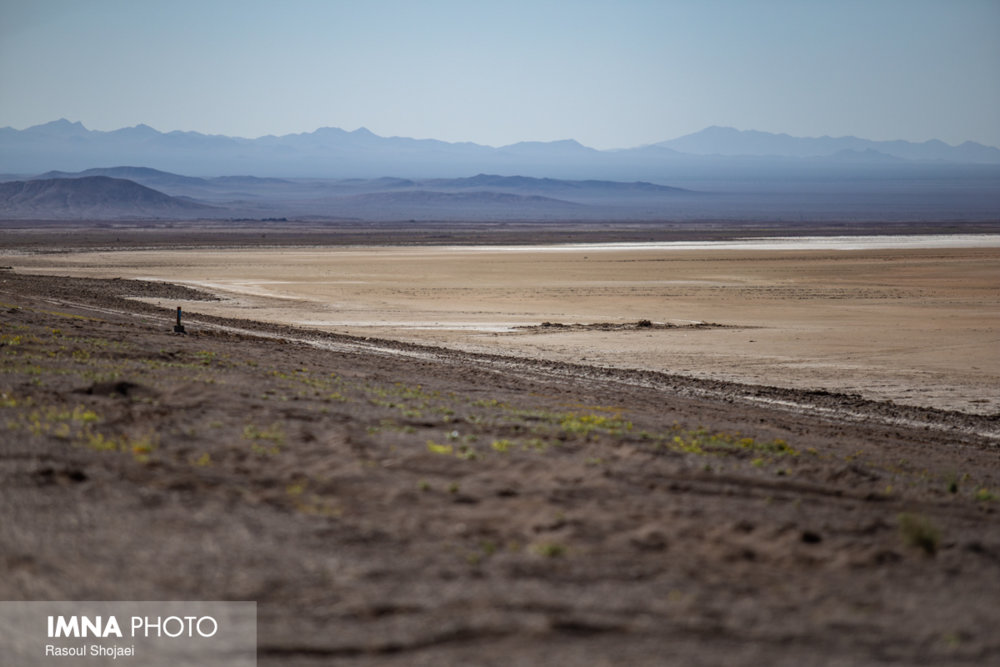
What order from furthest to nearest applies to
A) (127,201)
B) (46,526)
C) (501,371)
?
(127,201) < (501,371) < (46,526)

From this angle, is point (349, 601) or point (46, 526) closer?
point (349, 601)

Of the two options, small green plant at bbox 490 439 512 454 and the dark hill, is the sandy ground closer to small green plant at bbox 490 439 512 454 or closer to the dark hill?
small green plant at bbox 490 439 512 454

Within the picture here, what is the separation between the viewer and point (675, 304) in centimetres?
3703

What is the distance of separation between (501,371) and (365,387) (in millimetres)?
5477

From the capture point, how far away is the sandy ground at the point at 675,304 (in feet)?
74.0

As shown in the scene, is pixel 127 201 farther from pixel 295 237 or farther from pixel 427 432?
pixel 427 432

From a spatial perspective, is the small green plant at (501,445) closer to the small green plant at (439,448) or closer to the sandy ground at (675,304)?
the small green plant at (439,448)

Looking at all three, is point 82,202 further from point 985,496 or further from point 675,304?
point 985,496

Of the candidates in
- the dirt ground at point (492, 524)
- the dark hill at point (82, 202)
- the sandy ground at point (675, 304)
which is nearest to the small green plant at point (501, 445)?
the dirt ground at point (492, 524)

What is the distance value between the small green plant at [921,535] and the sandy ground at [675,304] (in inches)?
418

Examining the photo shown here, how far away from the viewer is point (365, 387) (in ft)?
51.7

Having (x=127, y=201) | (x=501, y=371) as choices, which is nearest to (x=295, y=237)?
(x=501, y=371)

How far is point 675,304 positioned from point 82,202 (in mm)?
175477

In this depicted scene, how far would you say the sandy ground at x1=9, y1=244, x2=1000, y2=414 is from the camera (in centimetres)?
2255
